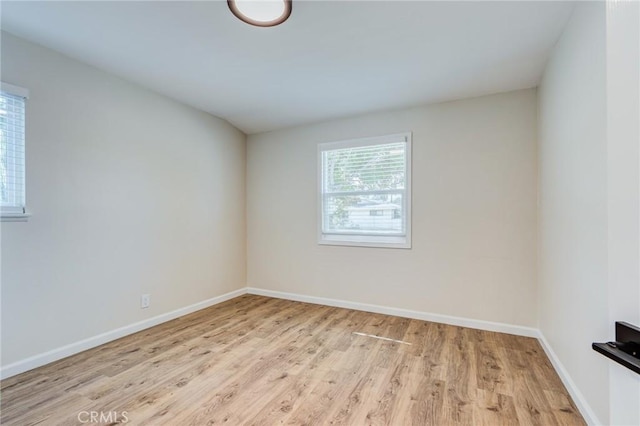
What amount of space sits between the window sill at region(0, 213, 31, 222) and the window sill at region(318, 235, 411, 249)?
2.76 meters

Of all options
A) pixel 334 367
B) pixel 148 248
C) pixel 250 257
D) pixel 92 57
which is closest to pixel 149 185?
pixel 148 248

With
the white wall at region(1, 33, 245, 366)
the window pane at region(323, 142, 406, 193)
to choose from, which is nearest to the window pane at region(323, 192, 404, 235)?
the window pane at region(323, 142, 406, 193)

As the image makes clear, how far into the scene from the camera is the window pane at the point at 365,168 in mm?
3371

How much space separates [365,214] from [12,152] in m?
3.21

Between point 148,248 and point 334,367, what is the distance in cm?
221

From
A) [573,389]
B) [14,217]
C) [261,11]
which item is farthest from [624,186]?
[14,217]

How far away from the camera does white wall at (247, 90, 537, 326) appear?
9.15 ft

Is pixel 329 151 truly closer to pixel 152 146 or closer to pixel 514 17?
pixel 152 146

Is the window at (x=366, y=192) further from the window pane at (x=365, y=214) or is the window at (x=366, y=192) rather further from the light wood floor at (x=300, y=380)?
the light wood floor at (x=300, y=380)

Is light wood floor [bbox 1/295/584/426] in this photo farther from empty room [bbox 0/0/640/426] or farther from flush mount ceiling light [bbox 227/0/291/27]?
flush mount ceiling light [bbox 227/0/291/27]

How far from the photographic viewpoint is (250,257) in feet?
14.2

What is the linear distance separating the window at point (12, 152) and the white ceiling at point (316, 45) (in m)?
0.46

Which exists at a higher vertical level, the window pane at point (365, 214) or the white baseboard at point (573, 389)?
the window pane at point (365, 214)

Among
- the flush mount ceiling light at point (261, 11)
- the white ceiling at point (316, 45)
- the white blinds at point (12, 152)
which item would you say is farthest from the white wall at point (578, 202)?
the white blinds at point (12, 152)
